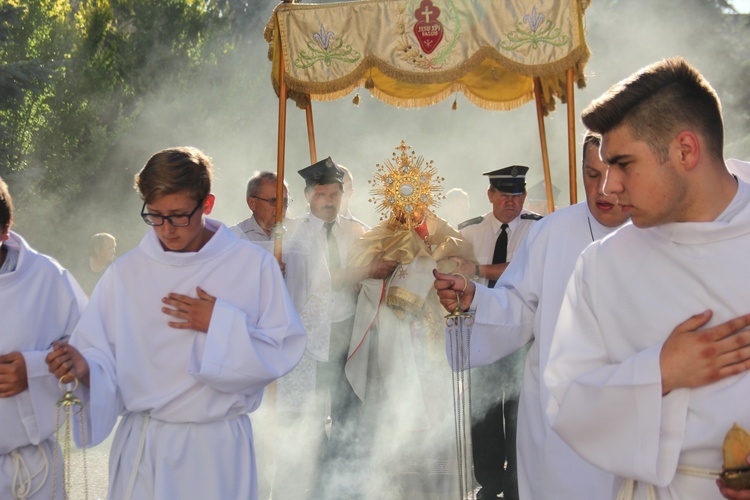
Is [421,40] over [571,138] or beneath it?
over

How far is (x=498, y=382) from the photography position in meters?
7.07

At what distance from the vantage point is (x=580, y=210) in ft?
15.1

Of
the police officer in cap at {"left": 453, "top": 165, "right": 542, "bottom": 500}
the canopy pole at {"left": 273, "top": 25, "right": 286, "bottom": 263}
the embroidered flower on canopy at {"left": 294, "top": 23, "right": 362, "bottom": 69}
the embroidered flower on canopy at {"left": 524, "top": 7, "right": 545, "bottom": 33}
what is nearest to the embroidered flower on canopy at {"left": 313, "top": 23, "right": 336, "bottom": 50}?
the embroidered flower on canopy at {"left": 294, "top": 23, "right": 362, "bottom": 69}

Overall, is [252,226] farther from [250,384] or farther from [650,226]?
[650,226]

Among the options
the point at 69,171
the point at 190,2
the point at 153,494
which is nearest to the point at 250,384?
the point at 153,494

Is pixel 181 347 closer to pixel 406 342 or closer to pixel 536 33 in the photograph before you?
pixel 406 342

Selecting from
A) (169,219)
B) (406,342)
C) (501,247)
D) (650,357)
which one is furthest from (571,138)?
(650,357)

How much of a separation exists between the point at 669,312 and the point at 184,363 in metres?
2.12

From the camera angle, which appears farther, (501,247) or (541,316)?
(501,247)

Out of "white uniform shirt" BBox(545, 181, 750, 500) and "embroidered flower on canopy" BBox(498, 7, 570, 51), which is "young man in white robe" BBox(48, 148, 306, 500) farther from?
"embroidered flower on canopy" BBox(498, 7, 570, 51)

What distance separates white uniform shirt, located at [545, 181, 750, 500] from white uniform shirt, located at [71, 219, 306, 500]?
158 centimetres

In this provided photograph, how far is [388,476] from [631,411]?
4513 mm

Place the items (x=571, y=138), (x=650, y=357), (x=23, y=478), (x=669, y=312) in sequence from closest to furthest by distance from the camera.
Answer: (x=650, y=357) → (x=669, y=312) → (x=23, y=478) → (x=571, y=138)

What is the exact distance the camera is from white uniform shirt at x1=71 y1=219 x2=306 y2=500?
4016 millimetres
